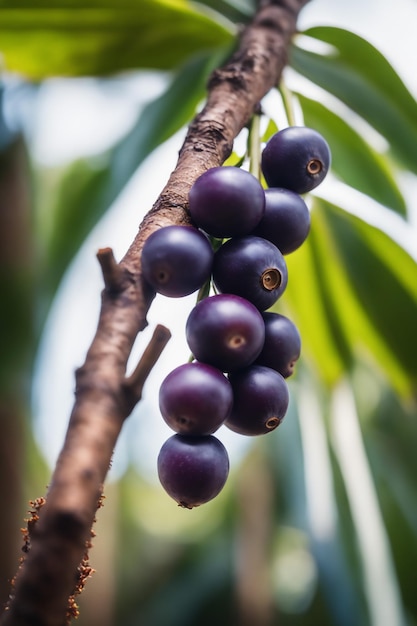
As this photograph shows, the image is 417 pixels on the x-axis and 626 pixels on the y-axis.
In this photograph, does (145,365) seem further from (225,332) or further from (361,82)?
(361,82)

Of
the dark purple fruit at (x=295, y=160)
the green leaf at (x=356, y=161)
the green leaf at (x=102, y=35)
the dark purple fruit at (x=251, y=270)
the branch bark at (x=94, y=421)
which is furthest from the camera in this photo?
the green leaf at (x=356, y=161)

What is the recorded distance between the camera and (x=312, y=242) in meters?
1.28

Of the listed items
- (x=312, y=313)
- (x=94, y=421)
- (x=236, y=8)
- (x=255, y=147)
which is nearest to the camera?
(x=94, y=421)

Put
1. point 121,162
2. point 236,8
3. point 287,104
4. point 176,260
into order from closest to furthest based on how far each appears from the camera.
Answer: point 176,260
point 287,104
point 236,8
point 121,162

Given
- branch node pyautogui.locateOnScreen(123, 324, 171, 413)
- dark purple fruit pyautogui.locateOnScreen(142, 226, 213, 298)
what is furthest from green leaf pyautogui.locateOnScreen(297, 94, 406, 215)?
branch node pyautogui.locateOnScreen(123, 324, 171, 413)

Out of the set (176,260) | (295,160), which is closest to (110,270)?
(176,260)

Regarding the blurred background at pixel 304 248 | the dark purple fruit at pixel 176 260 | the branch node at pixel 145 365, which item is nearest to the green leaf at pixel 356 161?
the blurred background at pixel 304 248

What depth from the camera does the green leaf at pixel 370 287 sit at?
1193mm

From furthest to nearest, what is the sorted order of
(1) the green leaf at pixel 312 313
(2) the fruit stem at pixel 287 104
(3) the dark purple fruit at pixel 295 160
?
1. (1) the green leaf at pixel 312 313
2. (2) the fruit stem at pixel 287 104
3. (3) the dark purple fruit at pixel 295 160

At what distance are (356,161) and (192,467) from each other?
86cm

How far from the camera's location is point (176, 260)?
489mm

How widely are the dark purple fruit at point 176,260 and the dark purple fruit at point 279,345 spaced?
0.09 m

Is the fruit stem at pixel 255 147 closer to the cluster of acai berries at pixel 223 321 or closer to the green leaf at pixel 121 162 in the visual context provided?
the cluster of acai berries at pixel 223 321

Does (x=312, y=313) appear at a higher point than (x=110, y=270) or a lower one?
higher
